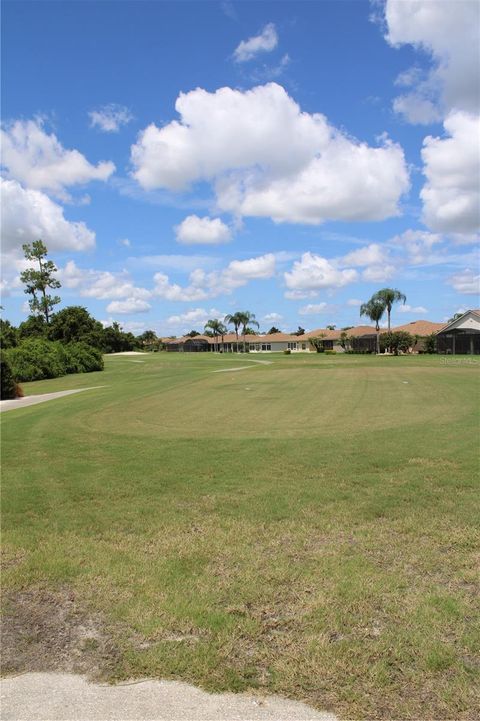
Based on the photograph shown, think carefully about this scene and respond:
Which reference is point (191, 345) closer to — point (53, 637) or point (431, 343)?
point (431, 343)

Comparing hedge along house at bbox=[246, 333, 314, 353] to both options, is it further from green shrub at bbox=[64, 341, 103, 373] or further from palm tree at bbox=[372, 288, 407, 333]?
green shrub at bbox=[64, 341, 103, 373]

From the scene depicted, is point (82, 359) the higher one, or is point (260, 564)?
point (82, 359)

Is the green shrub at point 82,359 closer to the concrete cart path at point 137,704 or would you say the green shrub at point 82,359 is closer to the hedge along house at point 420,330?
the concrete cart path at point 137,704

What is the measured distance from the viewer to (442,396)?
18.3m

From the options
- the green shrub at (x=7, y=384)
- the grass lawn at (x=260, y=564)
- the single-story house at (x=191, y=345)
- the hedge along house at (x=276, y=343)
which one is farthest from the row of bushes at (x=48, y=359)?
the single-story house at (x=191, y=345)

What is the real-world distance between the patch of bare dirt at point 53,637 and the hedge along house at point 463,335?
249ft

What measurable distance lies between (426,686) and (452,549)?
2293 mm

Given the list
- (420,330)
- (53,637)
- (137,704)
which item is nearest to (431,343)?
(420,330)

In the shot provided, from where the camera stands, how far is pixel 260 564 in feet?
17.0

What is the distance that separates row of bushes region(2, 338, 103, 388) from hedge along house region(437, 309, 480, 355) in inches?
2022

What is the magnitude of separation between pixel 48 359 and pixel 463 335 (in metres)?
57.9

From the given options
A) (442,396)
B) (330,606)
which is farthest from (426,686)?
(442,396)

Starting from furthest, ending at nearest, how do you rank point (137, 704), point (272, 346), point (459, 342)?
point (272, 346) → point (459, 342) → point (137, 704)

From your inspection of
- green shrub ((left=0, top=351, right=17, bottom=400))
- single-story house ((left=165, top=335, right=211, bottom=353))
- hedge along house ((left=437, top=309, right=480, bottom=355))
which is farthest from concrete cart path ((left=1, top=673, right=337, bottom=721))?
single-story house ((left=165, top=335, right=211, bottom=353))
